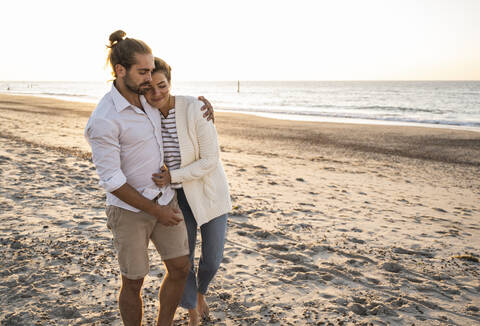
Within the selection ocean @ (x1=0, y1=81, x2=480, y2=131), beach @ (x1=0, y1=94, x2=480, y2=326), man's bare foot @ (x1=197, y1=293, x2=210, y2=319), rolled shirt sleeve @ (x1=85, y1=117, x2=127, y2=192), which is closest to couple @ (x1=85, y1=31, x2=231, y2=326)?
rolled shirt sleeve @ (x1=85, y1=117, x2=127, y2=192)

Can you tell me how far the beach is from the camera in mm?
3182

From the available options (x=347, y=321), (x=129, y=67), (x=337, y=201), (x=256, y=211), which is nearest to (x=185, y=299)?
(x=347, y=321)

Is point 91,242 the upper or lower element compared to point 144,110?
lower

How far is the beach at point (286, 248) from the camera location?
3.18 meters

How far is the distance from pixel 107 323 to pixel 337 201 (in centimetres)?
462

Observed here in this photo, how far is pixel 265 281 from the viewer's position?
3688mm

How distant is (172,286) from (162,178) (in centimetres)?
83

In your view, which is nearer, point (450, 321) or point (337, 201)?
point (450, 321)

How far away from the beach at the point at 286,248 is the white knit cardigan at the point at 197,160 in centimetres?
112

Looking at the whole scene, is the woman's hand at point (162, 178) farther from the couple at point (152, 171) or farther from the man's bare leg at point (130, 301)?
the man's bare leg at point (130, 301)

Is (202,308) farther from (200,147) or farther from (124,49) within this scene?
(124,49)

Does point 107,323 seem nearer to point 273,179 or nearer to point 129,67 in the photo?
point 129,67

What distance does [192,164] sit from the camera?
2.52 meters

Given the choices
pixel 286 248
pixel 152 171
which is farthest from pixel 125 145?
pixel 286 248
